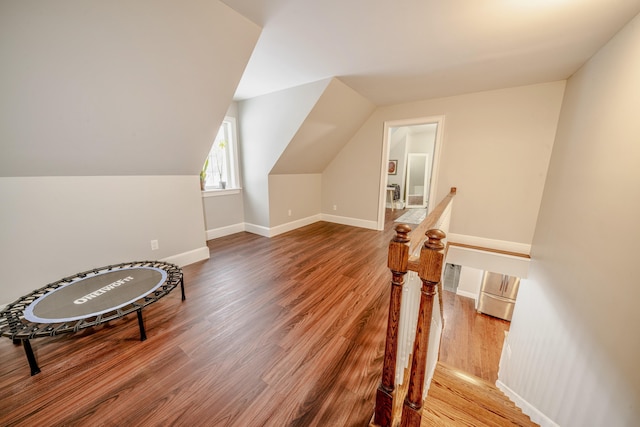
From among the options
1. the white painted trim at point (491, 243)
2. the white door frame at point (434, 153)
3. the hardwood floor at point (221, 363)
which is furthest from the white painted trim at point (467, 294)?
the hardwood floor at point (221, 363)

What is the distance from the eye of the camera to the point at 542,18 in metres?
1.63

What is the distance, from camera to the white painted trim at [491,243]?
3.20 m

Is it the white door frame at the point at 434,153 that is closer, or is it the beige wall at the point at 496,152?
the beige wall at the point at 496,152

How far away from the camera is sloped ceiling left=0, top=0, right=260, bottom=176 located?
4.12 feet

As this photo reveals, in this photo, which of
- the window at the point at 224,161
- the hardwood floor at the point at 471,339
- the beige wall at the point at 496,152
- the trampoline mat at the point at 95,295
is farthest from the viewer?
the window at the point at 224,161

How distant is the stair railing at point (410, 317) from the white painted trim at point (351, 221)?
11.6 feet

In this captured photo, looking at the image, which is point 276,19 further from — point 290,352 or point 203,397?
point 203,397

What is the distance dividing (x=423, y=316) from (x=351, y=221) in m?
3.93

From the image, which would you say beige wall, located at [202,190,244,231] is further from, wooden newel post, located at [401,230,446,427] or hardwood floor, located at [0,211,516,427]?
wooden newel post, located at [401,230,446,427]

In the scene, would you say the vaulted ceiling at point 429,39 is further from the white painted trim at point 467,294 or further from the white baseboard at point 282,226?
the white painted trim at point 467,294

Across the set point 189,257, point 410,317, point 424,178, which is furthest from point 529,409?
point 424,178

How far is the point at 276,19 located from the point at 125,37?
1.04 m

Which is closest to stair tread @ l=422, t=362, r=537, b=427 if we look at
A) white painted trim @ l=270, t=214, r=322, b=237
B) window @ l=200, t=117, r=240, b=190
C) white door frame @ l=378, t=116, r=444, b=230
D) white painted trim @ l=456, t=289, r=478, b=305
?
white door frame @ l=378, t=116, r=444, b=230

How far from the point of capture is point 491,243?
339 centimetres
